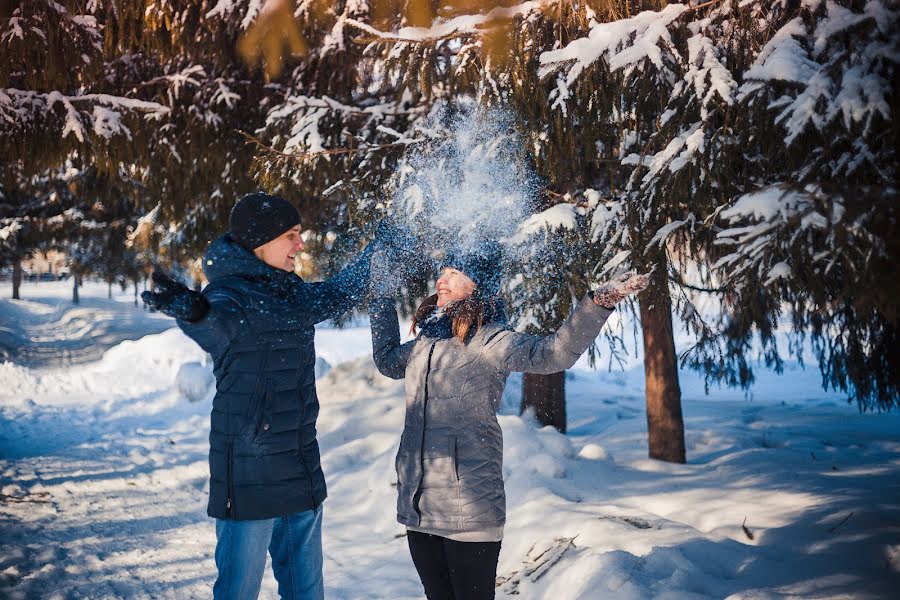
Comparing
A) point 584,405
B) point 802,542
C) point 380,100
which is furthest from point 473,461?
point 584,405

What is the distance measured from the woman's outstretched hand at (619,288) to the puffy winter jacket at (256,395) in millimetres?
1258

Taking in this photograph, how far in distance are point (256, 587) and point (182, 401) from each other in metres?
8.51

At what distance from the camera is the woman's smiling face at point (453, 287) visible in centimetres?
260

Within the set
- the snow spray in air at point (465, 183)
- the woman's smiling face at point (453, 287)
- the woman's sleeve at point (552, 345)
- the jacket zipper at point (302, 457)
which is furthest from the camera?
the snow spray in air at point (465, 183)

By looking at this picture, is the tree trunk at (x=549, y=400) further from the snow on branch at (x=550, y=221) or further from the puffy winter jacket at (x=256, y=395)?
the puffy winter jacket at (x=256, y=395)

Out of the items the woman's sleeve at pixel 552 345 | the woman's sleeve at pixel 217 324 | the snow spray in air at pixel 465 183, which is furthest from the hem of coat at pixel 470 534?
the snow spray in air at pixel 465 183

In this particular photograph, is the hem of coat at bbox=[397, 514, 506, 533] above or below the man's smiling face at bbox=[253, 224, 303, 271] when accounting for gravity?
below

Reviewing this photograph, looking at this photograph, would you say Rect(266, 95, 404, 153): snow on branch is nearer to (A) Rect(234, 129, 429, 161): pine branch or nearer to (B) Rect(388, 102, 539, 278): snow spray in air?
(A) Rect(234, 129, 429, 161): pine branch

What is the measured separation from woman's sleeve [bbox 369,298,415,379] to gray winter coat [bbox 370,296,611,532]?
172mm

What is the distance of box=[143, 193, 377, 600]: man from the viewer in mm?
2244

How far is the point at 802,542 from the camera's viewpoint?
371 cm

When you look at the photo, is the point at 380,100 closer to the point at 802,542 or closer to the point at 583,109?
the point at 583,109

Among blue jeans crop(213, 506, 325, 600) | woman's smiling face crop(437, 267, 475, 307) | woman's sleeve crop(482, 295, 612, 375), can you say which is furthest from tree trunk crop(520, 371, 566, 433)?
blue jeans crop(213, 506, 325, 600)

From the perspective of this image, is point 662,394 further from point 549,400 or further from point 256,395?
point 256,395
